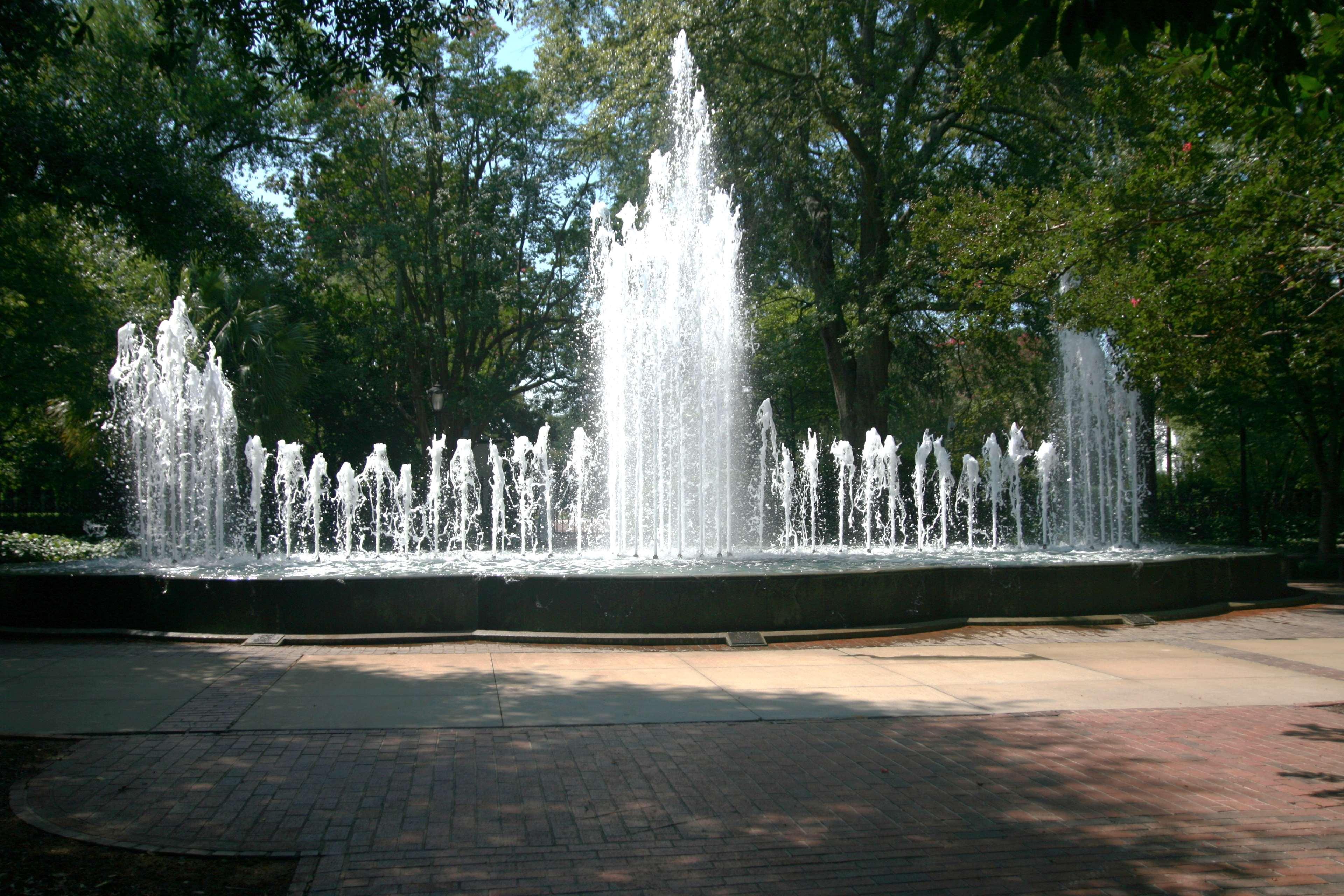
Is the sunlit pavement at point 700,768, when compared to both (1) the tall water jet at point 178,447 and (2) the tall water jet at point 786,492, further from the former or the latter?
(2) the tall water jet at point 786,492

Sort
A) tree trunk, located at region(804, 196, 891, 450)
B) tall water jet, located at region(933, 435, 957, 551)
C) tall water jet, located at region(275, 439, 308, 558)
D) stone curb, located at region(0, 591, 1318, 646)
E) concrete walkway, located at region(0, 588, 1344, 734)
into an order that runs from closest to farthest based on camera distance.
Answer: concrete walkway, located at region(0, 588, 1344, 734), stone curb, located at region(0, 591, 1318, 646), tall water jet, located at region(275, 439, 308, 558), tall water jet, located at region(933, 435, 957, 551), tree trunk, located at region(804, 196, 891, 450)

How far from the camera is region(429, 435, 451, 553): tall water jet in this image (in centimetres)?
1934

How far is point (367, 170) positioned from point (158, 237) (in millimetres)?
15559

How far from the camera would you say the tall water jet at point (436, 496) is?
1934cm

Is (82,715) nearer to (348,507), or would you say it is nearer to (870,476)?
(348,507)

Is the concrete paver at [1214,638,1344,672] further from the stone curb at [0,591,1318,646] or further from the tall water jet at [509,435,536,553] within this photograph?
the tall water jet at [509,435,536,553]

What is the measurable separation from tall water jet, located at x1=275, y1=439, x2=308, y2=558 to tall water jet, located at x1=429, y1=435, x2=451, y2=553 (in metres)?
2.46

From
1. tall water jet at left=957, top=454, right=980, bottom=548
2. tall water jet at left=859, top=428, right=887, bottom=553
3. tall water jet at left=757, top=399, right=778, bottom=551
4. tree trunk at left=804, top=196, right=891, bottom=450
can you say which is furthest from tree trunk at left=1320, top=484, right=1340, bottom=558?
tall water jet at left=757, top=399, right=778, bottom=551

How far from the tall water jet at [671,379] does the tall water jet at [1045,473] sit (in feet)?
22.1

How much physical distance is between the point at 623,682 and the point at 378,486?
34.8ft

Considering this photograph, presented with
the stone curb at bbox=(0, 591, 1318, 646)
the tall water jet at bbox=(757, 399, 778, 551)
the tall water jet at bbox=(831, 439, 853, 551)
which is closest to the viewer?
the stone curb at bbox=(0, 591, 1318, 646)

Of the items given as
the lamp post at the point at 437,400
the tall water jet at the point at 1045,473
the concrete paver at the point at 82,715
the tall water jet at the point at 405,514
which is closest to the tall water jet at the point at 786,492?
the tall water jet at the point at 1045,473

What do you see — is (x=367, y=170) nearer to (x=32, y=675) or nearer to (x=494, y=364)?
(x=494, y=364)

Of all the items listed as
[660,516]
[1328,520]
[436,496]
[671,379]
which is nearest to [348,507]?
[436,496]
